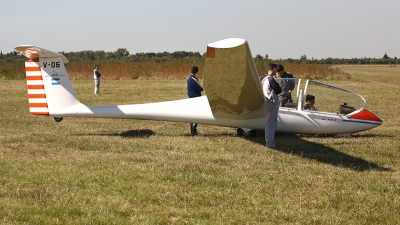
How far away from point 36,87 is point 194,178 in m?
4.55

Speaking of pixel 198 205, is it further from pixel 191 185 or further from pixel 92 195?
pixel 92 195

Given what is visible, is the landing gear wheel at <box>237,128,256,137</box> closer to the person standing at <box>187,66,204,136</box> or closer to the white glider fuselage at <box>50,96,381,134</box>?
the white glider fuselage at <box>50,96,381,134</box>

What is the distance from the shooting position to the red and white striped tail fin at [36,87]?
9.34 m

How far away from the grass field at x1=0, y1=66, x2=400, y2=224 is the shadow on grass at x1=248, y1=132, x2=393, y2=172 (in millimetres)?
18

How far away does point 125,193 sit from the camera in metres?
5.79

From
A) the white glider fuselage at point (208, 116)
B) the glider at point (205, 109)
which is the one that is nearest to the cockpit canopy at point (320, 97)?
the glider at point (205, 109)

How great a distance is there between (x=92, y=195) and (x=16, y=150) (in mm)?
3226

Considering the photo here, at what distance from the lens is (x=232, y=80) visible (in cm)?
730

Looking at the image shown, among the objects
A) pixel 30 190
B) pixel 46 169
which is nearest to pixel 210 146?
pixel 46 169

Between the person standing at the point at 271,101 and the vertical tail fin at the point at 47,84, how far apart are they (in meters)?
3.94

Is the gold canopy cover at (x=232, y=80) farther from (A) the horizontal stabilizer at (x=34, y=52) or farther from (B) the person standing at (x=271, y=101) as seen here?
(A) the horizontal stabilizer at (x=34, y=52)

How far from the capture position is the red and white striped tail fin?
30.6ft

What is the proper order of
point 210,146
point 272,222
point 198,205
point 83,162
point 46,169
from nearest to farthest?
1. point 272,222
2. point 198,205
3. point 46,169
4. point 83,162
5. point 210,146

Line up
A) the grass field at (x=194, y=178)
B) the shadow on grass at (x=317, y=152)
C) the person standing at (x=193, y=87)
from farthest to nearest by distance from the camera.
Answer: the person standing at (x=193, y=87)
the shadow on grass at (x=317, y=152)
the grass field at (x=194, y=178)
